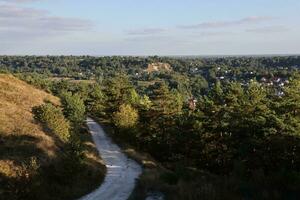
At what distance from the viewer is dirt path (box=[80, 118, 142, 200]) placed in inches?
1247

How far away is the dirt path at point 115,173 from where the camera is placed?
31.7 meters

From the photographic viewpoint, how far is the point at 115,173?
140 feet

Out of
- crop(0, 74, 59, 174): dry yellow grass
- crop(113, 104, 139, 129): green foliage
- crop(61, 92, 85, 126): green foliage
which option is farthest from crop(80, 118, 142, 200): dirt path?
crop(61, 92, 85, 126): green foliage

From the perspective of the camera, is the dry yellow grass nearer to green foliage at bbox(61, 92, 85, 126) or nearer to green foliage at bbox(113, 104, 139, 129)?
green foliage at bbox(113, 104, 139, 129)

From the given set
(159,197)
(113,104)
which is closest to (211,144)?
(113,104)

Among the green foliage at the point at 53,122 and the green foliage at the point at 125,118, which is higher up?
the green foliage at the point at 53,122

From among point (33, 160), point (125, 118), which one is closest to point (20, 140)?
point (33, 160)

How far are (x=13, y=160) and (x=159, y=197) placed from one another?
1251 centimetres

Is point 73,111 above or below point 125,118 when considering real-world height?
below

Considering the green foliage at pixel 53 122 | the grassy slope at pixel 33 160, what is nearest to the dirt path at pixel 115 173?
the grassy slope at pixel 33 160

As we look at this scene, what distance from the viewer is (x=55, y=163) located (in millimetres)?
36062

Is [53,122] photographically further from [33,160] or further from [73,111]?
[73,111]

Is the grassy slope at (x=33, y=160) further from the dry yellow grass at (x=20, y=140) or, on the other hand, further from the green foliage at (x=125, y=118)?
the green foliage at (x=125, y=118)

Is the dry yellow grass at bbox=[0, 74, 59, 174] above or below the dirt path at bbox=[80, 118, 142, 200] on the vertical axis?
above
